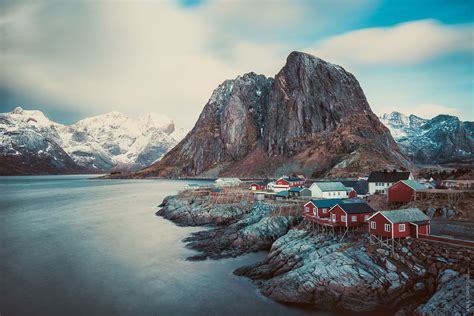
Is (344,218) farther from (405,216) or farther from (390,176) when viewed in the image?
(390,176)

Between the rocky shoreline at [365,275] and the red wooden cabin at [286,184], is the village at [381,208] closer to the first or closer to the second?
the rocky shoreline at [365,275]

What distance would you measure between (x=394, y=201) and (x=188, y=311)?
4016 cm

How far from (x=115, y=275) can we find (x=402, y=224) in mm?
33156

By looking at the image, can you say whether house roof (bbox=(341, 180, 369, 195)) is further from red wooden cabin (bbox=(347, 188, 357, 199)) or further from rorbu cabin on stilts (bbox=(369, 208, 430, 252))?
rorbu cabin on stilts (bbox=(369, 208, 430, 252))

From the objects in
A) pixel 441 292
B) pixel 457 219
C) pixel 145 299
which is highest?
pixel 457 219

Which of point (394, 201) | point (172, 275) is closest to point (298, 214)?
point (394, 201)

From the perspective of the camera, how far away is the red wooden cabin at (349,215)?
4162 cm

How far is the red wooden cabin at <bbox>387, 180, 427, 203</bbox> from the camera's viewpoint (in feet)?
169

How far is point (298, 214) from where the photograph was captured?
57875 mm

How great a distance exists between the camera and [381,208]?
54.1 m

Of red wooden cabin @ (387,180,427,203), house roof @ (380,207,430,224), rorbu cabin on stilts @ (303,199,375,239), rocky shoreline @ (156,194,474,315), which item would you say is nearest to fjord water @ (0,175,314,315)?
rocky shoreline @ (156,194,474,315)

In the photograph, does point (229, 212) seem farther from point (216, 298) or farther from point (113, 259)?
point (216, 298)

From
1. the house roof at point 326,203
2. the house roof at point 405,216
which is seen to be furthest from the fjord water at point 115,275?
the house roof at point 405,216

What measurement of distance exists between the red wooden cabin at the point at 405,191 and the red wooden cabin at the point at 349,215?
13805 millimetres
